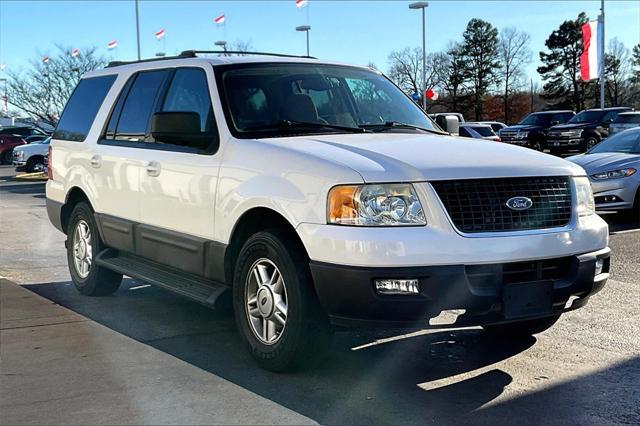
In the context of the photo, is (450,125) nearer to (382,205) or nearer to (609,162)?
(382,205)

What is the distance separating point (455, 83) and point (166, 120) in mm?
70516

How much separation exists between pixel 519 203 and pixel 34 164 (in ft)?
87.6

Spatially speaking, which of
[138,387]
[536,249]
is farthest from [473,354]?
[138,387]

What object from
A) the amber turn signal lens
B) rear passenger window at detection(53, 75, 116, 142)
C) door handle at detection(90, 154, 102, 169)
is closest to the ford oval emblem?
the amber turn signal lens

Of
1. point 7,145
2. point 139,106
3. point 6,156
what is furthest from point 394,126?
point 6,156

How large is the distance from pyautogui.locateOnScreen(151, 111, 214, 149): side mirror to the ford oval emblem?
6.83 feet

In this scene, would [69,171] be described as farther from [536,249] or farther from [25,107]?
[25,107]

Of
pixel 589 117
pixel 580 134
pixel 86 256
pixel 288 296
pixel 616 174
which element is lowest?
pixel 86 256

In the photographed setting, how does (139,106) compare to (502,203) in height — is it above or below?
above

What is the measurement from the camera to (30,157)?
27.5 metres

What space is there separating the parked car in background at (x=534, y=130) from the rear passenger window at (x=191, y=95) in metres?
25.3

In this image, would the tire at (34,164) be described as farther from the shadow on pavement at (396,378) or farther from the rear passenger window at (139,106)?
the shadow on pavement at (396,378)

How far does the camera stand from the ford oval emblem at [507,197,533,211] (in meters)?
4.05

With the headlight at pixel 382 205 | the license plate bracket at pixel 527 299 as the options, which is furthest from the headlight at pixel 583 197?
the headlight at pixel 382 205
